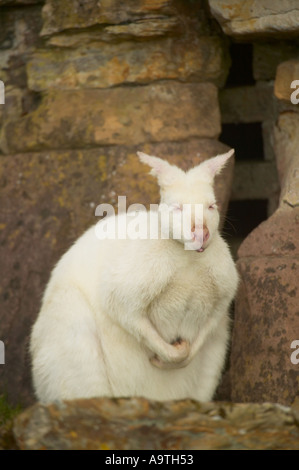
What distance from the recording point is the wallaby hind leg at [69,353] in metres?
4.21

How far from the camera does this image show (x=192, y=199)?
3.91m

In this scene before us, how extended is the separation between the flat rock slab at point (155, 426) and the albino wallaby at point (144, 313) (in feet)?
2.45

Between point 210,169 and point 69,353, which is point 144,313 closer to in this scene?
point 69,353

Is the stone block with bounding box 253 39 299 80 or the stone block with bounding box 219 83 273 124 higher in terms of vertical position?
the stone block with bounding box 253 39 299 80

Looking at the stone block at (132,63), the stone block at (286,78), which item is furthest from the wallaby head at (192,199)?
the stone block at (132,63)

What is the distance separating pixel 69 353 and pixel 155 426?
0.94m

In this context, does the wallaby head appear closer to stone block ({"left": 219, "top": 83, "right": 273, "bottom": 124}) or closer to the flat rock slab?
the flat rock slab

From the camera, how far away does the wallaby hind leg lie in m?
4.21

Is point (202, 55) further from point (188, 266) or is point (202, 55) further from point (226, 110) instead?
point (188, 266)

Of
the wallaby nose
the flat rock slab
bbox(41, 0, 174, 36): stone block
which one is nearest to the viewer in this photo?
the flat rock slab

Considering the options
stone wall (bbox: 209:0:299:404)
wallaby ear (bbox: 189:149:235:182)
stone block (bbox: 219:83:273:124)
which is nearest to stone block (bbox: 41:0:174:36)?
stone wall (bbox: 209:0:299:404)

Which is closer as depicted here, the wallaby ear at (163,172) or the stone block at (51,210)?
the wallaby ear at (163,172)

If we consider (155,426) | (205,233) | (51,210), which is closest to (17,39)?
(51,210)

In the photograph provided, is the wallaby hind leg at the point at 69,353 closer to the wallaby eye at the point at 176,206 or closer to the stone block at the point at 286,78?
the wallaby eye at the point at 176,206
